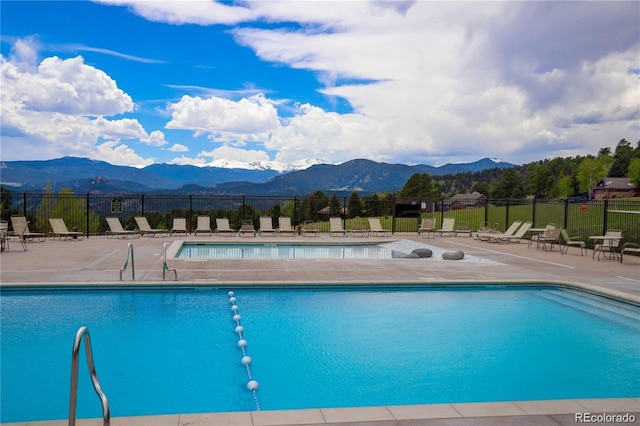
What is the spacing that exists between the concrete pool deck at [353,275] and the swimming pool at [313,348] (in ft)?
1.45

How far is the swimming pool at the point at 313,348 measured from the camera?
484 centimetres

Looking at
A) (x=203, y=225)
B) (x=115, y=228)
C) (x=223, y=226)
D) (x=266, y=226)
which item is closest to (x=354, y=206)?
(x=266, y=226)

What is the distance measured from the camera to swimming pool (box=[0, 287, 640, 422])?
4836 millimetres

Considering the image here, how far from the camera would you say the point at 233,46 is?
23.8 meters

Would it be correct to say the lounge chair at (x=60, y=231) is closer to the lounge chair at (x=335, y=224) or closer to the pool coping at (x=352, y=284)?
the pool coping at (x=352, y=284)

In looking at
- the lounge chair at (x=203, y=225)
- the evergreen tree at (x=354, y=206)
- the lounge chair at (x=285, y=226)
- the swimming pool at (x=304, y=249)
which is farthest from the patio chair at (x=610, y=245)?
the lounge chair at (x=203, y=225)

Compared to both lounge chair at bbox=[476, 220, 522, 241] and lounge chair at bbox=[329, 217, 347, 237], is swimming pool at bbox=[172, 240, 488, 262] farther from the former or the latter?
lounge chair at bbox=[476, 220, 522, 241]

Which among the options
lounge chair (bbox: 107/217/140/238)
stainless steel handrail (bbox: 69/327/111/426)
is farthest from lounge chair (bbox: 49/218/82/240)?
stainless steel handrail (bbox: 69/327/111/426)

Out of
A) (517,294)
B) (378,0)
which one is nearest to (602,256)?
(517,294)

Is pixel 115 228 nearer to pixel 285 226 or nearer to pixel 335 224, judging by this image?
pixel 285 226

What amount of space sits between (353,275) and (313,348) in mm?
3764

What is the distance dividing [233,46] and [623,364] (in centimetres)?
2170

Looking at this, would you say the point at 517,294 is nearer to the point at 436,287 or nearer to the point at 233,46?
the point at 436,287

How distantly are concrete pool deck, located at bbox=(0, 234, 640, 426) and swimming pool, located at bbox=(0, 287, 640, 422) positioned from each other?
0.44m
